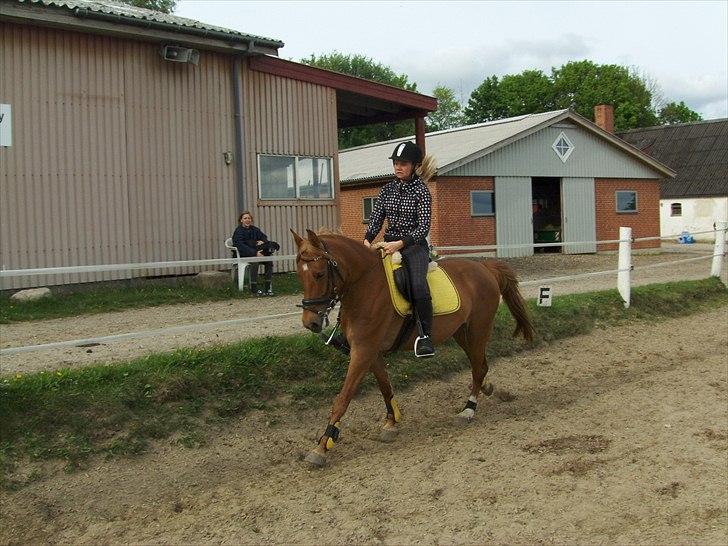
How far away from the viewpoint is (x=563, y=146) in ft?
88.6

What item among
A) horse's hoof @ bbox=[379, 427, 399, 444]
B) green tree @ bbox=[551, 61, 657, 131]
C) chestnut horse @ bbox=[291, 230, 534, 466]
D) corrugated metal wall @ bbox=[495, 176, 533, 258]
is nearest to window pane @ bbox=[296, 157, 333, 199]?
chestnut horse @ bbox=[291, 230, 534, 466]

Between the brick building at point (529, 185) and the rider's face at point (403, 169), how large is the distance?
16.9 meters

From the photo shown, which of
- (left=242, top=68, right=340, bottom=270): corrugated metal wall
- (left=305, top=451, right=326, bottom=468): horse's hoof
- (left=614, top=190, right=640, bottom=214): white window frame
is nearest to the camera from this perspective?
(left=305, top=451, right=326, bottom=468): horse's hoof

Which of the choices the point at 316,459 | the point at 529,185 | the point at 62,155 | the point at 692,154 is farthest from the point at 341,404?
the point at 692,154

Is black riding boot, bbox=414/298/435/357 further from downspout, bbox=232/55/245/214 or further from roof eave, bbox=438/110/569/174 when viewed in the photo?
roof eave, bbox=438/110/569/174

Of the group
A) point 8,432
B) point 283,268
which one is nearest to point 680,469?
point 8,432

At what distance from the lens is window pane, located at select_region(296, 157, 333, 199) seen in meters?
16.2

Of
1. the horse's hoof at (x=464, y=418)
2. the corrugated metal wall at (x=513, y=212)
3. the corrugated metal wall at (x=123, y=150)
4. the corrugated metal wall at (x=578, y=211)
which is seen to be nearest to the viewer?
the horse's hoof at (x=464, y=418)

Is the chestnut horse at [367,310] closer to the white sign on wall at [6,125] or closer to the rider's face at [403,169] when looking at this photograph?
the rider's face at [403,169]

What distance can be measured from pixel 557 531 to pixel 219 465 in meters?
2.66

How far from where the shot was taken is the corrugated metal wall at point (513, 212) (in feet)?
83.9

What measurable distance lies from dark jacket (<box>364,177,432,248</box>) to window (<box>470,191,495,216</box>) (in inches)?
737

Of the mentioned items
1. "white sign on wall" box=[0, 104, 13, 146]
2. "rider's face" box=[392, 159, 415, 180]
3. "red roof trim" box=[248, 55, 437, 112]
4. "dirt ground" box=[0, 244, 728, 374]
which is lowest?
"dirt ground" box=[0, 244, 728, 374]

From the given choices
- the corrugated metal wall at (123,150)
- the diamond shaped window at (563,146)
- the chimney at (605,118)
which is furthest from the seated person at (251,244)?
the chimney at (605,118)
